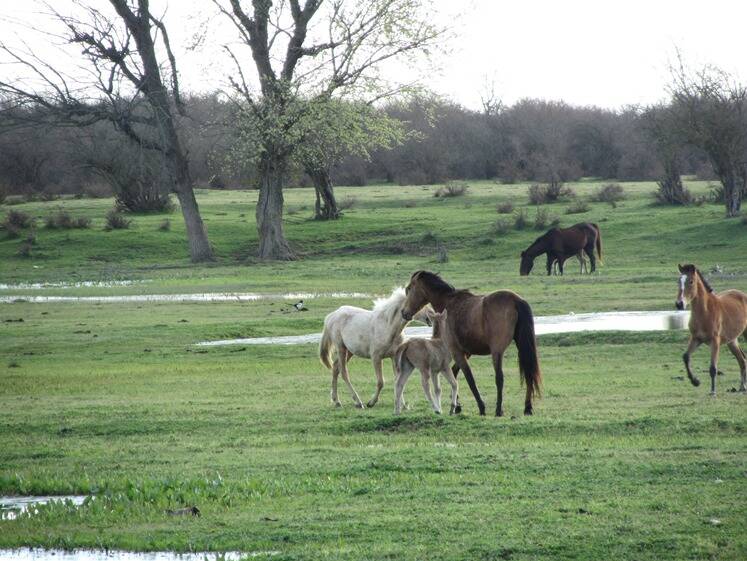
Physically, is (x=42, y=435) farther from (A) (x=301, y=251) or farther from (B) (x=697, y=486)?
(A) (x=301, y=251)

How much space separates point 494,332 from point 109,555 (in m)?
6.98

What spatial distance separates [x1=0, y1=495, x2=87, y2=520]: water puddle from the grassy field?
18 cm

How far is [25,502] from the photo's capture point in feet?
33.8

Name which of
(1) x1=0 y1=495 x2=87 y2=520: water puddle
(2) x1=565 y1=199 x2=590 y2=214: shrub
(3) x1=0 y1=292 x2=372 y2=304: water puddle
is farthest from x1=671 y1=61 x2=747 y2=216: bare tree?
(1) x1=0 y1=495 x2=87 y2=520: water puddle

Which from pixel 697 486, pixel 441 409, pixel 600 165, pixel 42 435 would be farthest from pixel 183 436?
pixel 600 165

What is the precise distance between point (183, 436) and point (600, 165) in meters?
93.0

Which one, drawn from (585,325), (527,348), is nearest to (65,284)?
(585,325)

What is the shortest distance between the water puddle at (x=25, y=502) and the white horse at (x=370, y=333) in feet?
18.2

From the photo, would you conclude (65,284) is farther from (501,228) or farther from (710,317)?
(710,317)

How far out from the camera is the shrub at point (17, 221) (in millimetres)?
54531

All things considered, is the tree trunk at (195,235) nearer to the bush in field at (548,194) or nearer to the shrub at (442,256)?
the shrub at (442,256)

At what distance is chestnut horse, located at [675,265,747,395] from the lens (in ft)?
53.2

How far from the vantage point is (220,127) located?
48438mm

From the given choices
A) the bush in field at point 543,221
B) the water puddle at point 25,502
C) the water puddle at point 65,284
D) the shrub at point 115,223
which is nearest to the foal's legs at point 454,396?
the water puddle at point 25,502
